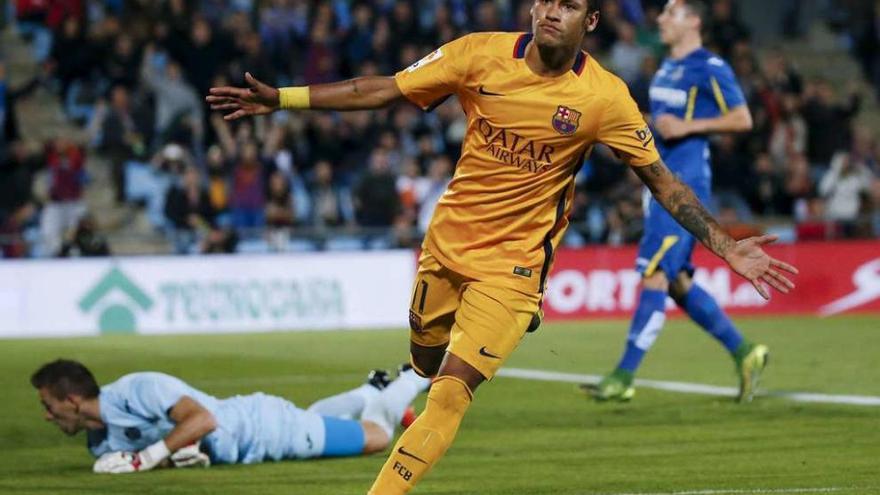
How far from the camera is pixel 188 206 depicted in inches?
873

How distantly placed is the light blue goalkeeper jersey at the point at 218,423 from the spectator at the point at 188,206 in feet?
41.3

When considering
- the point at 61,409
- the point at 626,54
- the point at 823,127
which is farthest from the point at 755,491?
the point at 823,127

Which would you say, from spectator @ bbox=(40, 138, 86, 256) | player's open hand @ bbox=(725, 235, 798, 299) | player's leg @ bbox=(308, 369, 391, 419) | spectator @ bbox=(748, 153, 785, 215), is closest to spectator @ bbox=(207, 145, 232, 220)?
spectator @ bbox=(40, 138, 86, 256)

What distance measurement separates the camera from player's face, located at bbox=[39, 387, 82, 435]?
8844 mm

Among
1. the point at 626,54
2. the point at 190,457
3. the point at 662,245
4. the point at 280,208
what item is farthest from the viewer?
the point at 626,54

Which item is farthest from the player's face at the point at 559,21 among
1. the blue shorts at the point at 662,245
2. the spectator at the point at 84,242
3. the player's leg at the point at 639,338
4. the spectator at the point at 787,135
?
the spectator at the point at 787,135

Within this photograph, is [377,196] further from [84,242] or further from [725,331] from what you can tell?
[725,331]

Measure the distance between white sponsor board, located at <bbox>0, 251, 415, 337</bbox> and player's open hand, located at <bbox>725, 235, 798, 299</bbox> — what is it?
48.4ft

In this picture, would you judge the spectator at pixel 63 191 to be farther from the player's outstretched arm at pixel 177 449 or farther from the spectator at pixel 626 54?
the player's outstretched arm at pixel 177 449

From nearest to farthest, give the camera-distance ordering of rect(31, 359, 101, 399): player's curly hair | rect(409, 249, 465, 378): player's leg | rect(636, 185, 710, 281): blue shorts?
rect(409, 249, 465, 378): player's leg, rect(31, 359, 101, 399): player's curly hair, rect(636, 185, 710, 281): blue shorts

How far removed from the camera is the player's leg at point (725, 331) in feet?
39.3

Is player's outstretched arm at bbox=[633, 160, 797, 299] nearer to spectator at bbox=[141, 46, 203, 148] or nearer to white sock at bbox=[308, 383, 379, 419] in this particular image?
white sock at bbox=[308, 383, 379, 419]

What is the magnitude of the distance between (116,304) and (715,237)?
48.2 ft

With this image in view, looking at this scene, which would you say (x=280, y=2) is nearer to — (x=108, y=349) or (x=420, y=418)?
(x=108, y=349)
